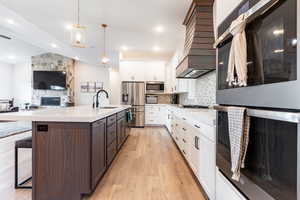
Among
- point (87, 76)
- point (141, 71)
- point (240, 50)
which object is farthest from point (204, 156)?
point (87, 76)

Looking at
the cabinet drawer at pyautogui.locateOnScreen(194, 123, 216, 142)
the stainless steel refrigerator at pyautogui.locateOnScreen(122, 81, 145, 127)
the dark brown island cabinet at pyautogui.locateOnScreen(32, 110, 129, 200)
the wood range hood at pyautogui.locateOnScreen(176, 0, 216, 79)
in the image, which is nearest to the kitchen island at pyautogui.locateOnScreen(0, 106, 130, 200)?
the dark brown island cabinet at pyautogui.locateOnScreen(32, 110, 129, 200)

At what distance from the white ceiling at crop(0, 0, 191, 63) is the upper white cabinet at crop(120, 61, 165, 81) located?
1.39m

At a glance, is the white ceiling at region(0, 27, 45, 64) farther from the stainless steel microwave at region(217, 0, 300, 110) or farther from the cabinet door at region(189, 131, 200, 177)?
the stainless steel microwave at region(217, 0, 300, 110)

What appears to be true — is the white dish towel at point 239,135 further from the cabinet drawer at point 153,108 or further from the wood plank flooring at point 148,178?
the cabinet drawer at point 153,108

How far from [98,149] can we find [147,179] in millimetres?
805

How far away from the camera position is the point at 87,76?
920 centimetres

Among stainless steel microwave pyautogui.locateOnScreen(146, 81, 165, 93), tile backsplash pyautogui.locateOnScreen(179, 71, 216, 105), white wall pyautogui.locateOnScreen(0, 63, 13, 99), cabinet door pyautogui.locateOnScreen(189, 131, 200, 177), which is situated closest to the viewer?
cabinet door pyautogui.locateOnScreen(189, 131, 200, 177)

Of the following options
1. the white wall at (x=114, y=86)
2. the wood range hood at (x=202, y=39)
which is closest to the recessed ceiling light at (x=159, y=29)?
the wood range hood at (x=202, y=39)

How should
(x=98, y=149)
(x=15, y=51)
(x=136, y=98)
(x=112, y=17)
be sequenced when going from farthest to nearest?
1. (x=15, y=51)
2. (x=136, y=98)
3. (x=112, y=17)
4. (x=98, y=149)

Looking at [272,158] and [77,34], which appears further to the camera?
[77,34]

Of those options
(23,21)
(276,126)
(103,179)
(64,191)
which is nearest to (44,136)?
(64,191)

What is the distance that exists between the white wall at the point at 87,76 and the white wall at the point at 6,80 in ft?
13.2

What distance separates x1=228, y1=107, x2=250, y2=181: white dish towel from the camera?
2.94 feet

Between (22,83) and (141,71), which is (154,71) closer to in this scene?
(141,71)
